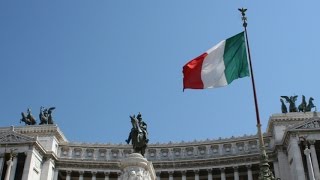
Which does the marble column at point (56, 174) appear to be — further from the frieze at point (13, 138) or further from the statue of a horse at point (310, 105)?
the statue of a horse at point (310, 105)

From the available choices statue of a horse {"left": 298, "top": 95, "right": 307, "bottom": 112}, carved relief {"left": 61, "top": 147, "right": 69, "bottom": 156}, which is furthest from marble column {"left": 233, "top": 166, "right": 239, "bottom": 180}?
carved relief {"left": 61, "top": 147, "right": 69, "bottom": 156}

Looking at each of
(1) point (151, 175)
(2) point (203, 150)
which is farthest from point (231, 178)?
(1) point (151, 175)

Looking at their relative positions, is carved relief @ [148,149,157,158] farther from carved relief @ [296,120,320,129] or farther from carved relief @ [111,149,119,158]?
carved relief @ [296,120,320,129]

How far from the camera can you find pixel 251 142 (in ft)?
264

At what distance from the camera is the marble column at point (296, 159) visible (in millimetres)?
67938

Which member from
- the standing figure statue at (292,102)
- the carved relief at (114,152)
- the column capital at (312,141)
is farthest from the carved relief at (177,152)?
the column capital at (312,141)

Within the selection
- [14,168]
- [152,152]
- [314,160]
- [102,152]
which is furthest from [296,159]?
[14,168]

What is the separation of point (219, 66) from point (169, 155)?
52837 millimetres

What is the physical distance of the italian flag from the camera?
3152 centimetres

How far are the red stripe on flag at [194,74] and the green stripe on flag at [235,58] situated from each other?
1713 mm

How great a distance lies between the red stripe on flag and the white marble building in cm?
4190

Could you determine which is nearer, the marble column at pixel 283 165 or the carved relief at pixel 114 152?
the marble column at pixel 283 165

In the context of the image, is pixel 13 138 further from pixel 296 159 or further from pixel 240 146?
pixel 296 159

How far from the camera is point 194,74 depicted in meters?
33.0
